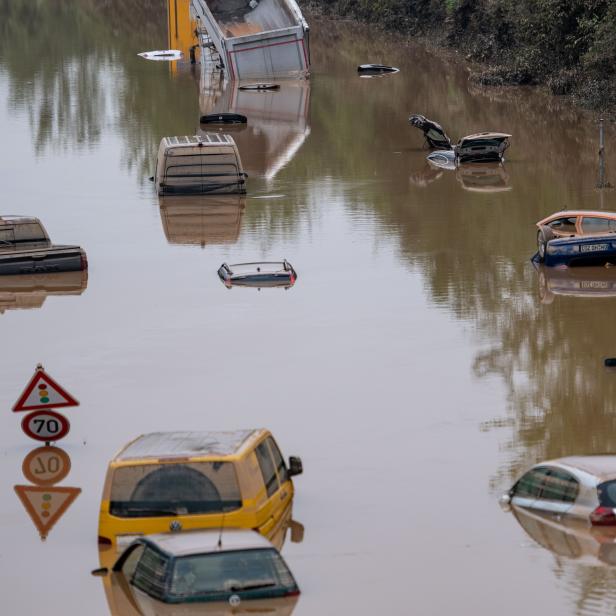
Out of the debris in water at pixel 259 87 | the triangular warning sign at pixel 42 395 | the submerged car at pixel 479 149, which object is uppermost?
the debris in water at pixel 259 87

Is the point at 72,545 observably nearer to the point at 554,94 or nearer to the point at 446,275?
the point at 446,275

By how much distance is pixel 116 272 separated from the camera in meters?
38.3

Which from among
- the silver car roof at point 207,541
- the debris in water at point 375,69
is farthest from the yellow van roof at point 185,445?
the debris in water at point 375,69

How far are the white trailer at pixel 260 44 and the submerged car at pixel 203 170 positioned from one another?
30428 millimetres

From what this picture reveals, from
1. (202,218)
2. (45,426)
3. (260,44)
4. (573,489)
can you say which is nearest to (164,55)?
(260,44)

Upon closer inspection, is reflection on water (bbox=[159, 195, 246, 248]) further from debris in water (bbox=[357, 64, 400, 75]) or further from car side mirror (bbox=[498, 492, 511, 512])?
debris in water (bbox=[357, 64, 400, 75])

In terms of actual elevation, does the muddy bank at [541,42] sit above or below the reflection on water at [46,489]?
above

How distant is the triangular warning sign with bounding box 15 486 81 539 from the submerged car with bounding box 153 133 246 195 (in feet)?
84.0

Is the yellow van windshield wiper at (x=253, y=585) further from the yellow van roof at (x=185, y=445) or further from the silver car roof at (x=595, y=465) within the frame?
the silver car roof at (x=595, y=465)

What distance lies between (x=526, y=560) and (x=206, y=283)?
18.9 m

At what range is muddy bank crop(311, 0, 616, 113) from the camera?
62.7 metres

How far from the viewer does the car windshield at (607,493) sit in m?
18.3

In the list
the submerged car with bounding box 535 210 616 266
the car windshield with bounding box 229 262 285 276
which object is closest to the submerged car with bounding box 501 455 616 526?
the submerged car with bounding box 535 210 616 266

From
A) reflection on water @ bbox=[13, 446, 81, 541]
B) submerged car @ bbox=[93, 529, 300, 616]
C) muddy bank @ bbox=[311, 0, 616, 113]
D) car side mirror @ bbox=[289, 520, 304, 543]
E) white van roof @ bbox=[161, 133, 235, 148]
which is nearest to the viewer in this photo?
submerged car @ bbox=[93, 529, 300, 616]
